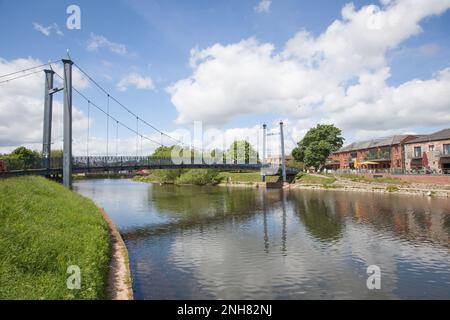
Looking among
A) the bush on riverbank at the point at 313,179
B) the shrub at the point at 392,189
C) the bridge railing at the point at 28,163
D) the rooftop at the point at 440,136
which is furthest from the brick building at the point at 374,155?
the bridge railing at the point at 28,163

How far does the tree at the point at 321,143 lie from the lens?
76.0 meters

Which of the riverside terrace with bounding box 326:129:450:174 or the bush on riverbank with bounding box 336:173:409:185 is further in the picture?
the riverside terrace with bounding box 326:129:450:174

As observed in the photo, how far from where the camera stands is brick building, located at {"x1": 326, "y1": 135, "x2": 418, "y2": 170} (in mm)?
70062

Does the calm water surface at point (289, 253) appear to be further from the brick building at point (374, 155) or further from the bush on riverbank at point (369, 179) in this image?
the brick building at point (374, 155)

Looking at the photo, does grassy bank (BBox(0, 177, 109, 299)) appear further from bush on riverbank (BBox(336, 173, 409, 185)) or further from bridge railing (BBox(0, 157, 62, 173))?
bush on riverbank (BBox(336, 173, 409, 185))

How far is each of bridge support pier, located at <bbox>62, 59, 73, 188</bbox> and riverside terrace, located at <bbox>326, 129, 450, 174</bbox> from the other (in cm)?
5255

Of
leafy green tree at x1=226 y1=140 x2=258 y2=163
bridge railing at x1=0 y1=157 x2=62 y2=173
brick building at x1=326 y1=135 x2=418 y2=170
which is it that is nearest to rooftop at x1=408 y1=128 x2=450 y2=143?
brick building at x1=326 y1=135 x2=418 y2=170

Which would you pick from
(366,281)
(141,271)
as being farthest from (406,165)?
(141,271)

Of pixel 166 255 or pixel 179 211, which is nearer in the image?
pixel 166 255

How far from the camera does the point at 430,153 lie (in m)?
60.4

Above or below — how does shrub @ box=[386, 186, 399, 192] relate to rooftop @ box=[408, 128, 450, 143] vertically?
below

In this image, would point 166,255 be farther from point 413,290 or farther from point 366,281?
point 413,290

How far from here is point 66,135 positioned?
32.4 m
